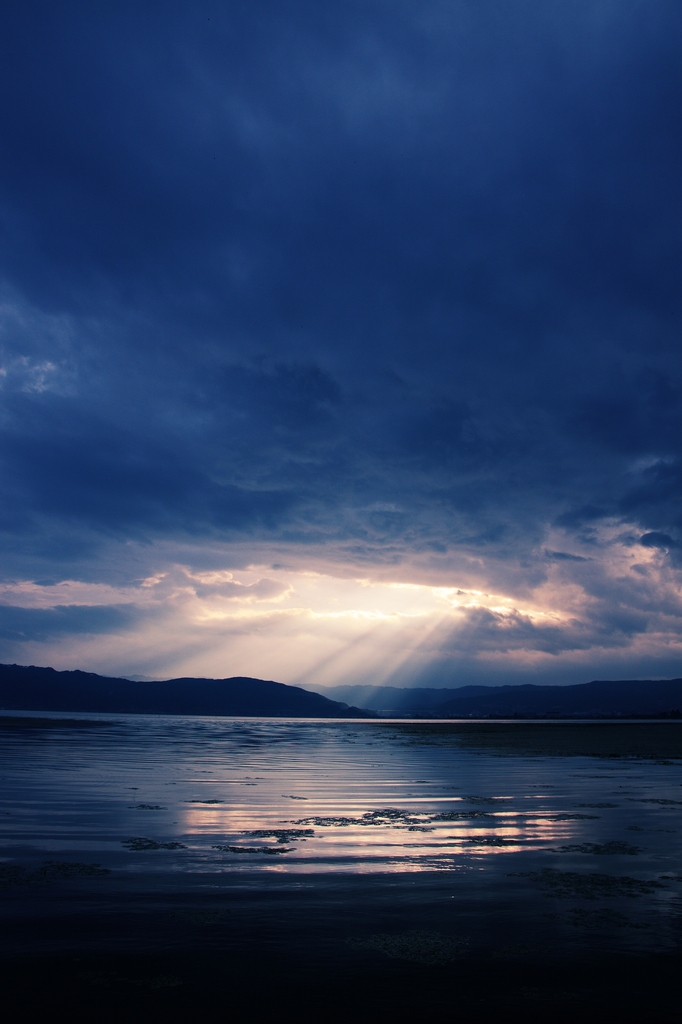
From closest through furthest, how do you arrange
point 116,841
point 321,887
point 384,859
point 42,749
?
point 321,887 < point 384,859 < point 116,841 < point 42,749

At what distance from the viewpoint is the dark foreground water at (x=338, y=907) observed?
7.02 metres

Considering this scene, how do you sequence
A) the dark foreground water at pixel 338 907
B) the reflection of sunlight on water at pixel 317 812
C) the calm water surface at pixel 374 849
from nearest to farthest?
the dark foreground water at pixel 338 907 < the calm water surface at pixel 374 849 < the reflection of sunlight on water at pixel 317 812

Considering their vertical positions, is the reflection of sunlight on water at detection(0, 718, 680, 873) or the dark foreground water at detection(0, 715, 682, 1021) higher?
the dark foreground water at detection(0, 715, 682, 1021)

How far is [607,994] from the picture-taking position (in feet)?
23.4

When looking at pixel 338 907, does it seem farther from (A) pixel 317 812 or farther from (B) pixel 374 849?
(A) pixel 317 812

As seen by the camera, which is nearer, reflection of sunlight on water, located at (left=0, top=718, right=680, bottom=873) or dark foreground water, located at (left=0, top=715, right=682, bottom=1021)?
dark foreground water, located at (left=0, top=715, right=682, bottom=1021)

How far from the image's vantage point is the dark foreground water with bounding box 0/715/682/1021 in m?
7.02

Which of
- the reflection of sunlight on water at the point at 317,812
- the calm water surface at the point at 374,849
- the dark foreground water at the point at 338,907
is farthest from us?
the reflection of sunlight on water at the point at 317,812

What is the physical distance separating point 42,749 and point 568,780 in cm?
3285

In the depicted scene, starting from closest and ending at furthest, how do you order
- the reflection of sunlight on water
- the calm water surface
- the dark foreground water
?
the dark foreground water
the calm water surface
the reflection of sunlight on water

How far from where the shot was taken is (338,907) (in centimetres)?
1006

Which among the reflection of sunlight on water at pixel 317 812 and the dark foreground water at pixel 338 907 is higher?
the dark foreground water at pixel 338 907

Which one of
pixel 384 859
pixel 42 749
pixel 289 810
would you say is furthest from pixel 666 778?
pixel 42 749

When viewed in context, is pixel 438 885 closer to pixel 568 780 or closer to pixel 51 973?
pixel 51 973
